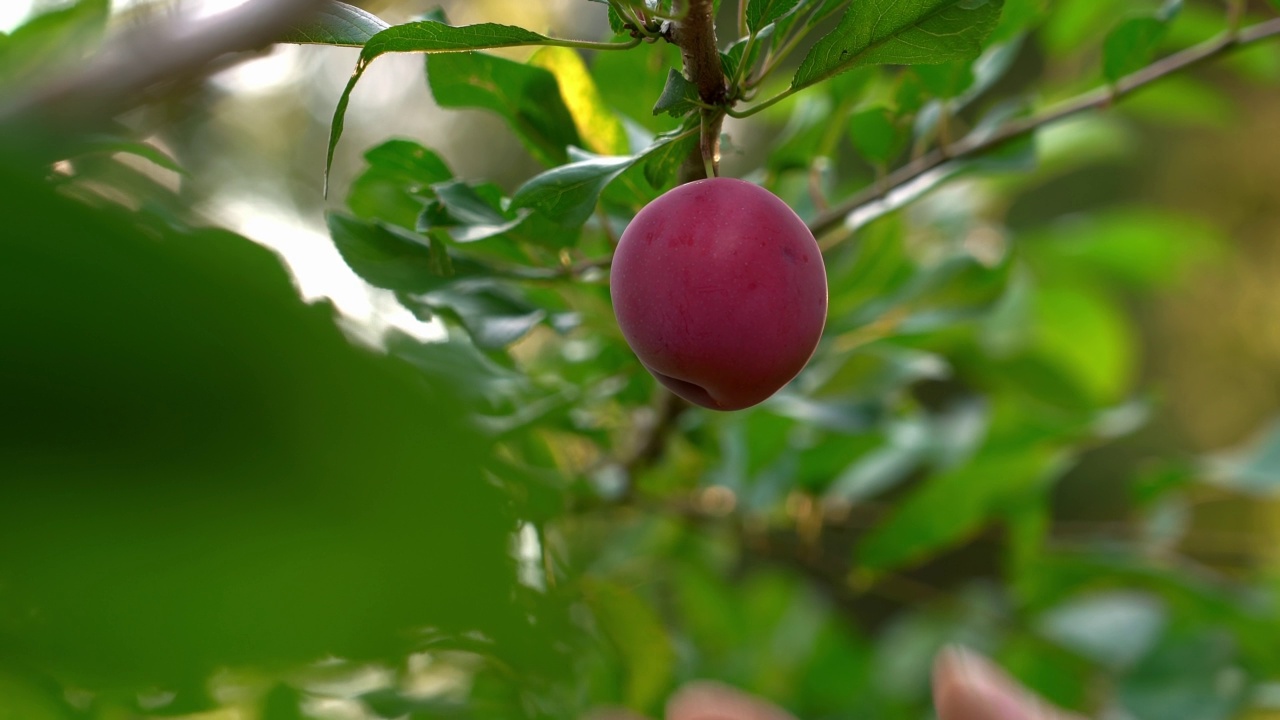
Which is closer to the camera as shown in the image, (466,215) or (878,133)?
(466,215)

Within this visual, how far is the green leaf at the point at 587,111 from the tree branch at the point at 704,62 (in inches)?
5.3

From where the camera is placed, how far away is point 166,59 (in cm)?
30

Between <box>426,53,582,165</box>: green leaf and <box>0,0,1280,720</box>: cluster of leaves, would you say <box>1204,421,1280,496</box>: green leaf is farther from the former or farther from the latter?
<box>426,53,582,165</box>: green leaf

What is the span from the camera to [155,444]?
9cm

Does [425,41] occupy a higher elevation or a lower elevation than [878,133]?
higher

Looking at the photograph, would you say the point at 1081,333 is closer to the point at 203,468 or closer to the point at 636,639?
the point at 636,639

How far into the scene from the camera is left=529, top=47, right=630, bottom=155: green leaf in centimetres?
45

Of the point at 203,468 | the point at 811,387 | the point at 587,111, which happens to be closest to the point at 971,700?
the point at 811,387

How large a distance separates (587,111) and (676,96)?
0.57 ft

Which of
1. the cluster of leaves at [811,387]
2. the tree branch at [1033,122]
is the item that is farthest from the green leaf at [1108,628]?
the tree branch at [1033,122]

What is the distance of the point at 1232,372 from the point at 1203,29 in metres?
2.36

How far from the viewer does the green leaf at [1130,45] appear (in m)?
0.47

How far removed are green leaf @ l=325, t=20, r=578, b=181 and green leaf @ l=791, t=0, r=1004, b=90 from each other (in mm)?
89

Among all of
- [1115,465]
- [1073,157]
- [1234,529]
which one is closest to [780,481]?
[1073,157]
